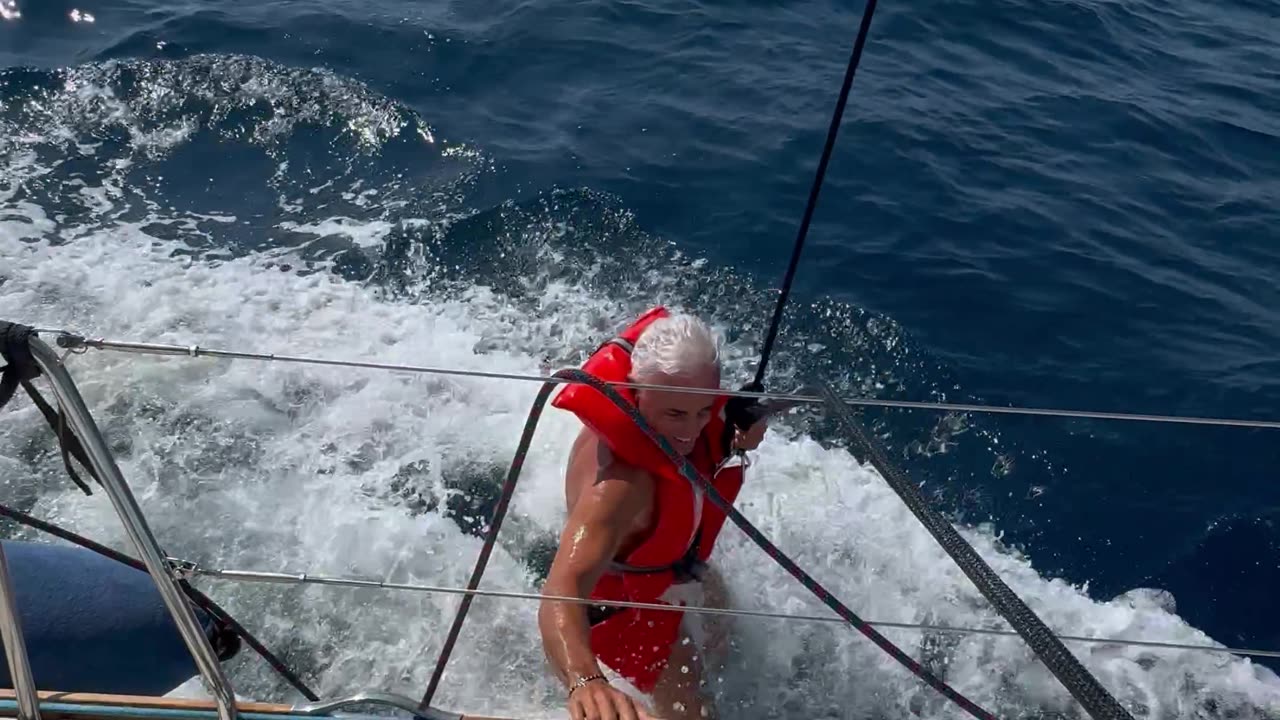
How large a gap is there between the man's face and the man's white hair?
0.02m

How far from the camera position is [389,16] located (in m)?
7.38

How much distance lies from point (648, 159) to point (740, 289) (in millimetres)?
1356

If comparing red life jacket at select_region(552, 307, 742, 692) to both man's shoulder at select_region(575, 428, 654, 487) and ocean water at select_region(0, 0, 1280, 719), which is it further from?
ocean water at select_region(0, 0, 1280, 719)

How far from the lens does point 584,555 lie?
2.50 metres

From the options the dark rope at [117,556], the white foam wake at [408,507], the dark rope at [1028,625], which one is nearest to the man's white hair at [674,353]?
the dark rope at [1028,625]

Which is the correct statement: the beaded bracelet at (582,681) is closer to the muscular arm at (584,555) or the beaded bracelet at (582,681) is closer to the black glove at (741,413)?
the muscular arm at (584,555)

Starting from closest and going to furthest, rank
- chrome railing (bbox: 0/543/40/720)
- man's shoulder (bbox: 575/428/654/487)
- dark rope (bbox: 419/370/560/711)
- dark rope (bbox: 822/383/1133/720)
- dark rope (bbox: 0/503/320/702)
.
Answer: chrome railing (bbox: 0/543/40/720), dark rope (bbox: 822/383/1133/720), dark rope (bbox: 0/503/320/702), dark rope (bbox: 419/370/560/711), man's shoulder (bbox: 575/428/654/487)

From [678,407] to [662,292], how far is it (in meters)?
2.55

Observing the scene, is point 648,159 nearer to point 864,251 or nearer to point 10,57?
point 864,251

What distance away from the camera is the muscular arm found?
89.4 inches

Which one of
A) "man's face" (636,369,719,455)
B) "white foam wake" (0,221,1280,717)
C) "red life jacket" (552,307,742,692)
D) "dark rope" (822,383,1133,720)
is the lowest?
"white foam wake" (0,221,1280,717)

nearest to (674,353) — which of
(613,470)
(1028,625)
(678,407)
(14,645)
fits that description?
(678,407)

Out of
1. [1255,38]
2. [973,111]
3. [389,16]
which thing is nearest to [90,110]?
[389,16]

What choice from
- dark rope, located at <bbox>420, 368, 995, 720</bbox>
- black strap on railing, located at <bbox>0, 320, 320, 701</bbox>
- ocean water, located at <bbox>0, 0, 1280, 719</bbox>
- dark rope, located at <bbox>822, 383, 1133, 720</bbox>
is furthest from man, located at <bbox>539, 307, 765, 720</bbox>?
black strap on railing, located at <bbox>0, 320, 320, 701</bbox>
